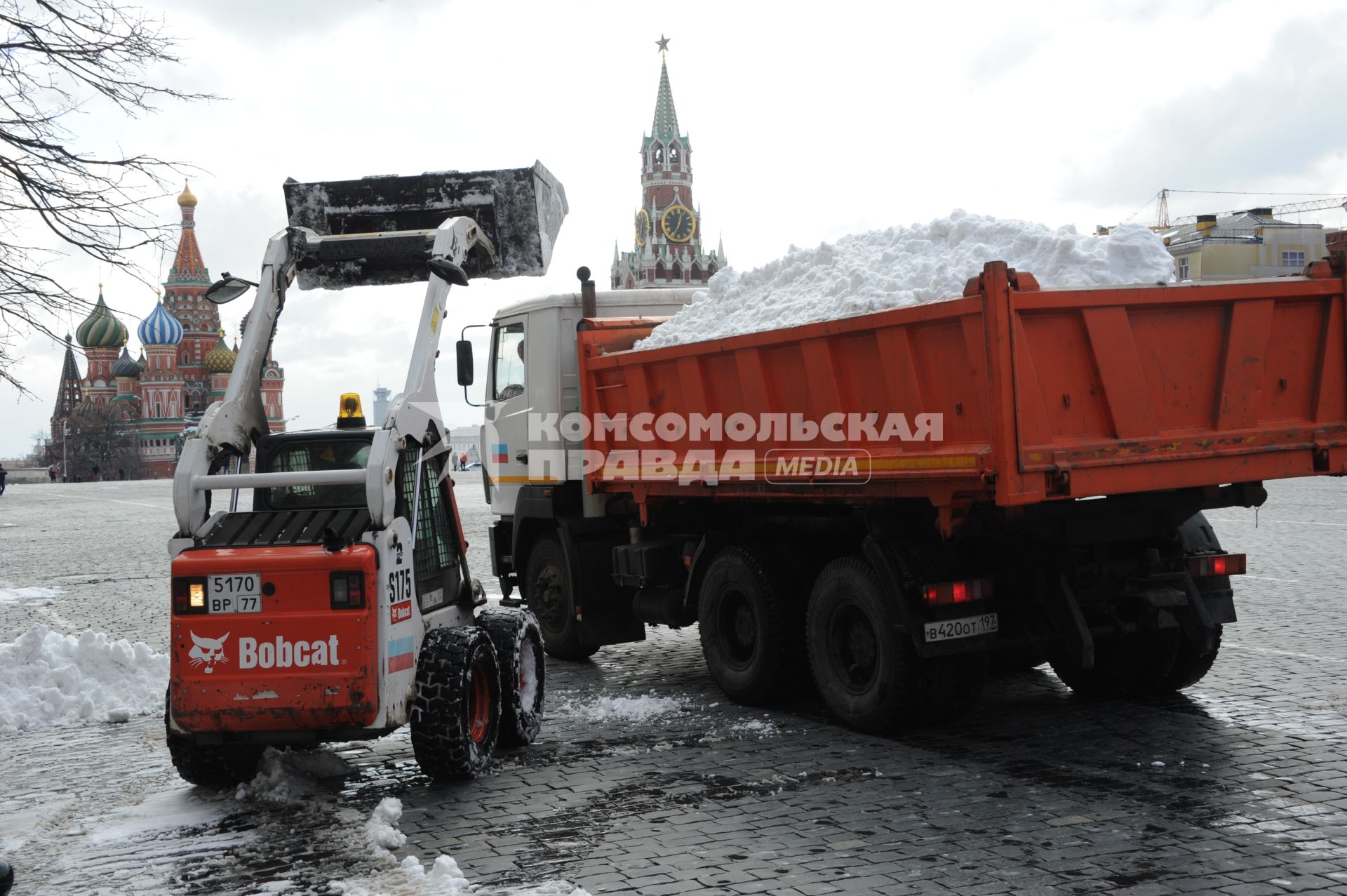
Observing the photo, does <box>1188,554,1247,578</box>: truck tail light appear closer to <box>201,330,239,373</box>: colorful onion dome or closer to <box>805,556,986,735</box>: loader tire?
<box>805,556,986,735</box>: loader tire

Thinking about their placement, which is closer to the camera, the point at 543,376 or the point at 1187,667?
the point at 1187,667

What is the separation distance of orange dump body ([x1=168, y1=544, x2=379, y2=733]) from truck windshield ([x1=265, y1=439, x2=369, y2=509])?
0.81 m

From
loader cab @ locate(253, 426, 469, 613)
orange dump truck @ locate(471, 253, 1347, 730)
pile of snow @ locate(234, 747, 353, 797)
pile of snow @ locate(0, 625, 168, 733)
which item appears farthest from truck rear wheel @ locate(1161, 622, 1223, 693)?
pile of snow @ locate(0, 625, 168, 733)

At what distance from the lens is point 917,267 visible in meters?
7.45

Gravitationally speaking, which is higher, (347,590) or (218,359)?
(218,359)

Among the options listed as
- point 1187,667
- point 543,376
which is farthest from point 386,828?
point 543,376

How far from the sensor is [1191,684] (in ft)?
27.5

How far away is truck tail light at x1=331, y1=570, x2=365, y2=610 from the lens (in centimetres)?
636

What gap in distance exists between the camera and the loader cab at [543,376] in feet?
35.4

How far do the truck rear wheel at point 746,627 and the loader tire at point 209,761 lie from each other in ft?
10.6

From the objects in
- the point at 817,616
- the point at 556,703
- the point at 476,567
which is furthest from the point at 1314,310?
the point at 476,567

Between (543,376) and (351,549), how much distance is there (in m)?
4.68

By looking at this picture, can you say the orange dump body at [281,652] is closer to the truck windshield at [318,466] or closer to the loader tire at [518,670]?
the truck windshield at [318,466]

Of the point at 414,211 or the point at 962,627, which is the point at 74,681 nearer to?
the point at 414,211
